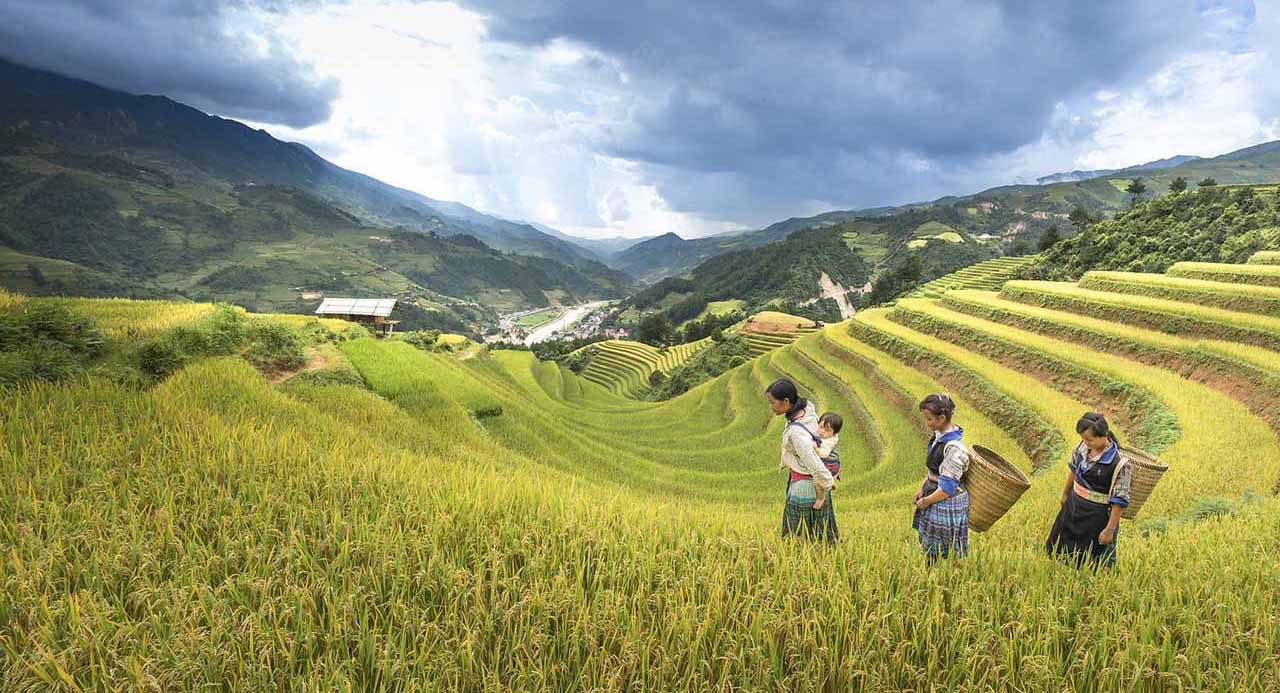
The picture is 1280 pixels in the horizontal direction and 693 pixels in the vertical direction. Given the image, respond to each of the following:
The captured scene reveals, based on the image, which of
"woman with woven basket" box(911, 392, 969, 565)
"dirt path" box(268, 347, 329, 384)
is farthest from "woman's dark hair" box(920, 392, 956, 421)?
"dirt path" box(268, 347, 329, 384)

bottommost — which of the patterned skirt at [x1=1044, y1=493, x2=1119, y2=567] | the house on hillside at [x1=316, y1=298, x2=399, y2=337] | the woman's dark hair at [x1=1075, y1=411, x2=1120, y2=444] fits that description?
the house on hillside at [x1=316, y1=298, x2=399, y2=337]

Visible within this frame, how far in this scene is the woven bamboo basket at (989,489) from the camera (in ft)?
12.6

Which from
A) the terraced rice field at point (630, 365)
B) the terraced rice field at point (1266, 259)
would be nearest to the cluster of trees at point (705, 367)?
the terraced rice field at point (630, 365)

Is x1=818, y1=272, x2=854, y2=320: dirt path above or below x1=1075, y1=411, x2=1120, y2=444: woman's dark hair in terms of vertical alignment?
above

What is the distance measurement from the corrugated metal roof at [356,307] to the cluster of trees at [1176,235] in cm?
4232

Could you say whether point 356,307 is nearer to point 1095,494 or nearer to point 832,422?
point 832,422

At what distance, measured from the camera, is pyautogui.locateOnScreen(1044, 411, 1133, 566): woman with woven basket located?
415cm

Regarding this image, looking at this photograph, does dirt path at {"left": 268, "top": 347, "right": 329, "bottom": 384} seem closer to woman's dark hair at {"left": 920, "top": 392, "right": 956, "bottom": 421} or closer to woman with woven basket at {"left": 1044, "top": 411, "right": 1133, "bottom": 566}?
woman's dark hair at {"left": 920, "top": 392, "right": 956, "bottom": 421}

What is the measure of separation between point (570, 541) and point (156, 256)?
249962 mm

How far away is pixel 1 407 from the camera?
4590mm

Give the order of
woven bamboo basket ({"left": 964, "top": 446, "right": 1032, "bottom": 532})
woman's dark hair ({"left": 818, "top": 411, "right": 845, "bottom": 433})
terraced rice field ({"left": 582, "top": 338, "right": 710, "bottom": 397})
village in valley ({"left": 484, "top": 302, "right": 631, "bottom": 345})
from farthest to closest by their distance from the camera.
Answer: village in valley ({"left": 484, "top": 302, "right": 631, "bottom": 345}), terraced rice field ({"left": 582, "top": 338, "right": 710, "bottom": 397}), woman's dark hair ({"left": 818, "top": 411, "right": 845, "bottom": 433}), woven bamboo basket ({"left": 964, "top": 446, "right": 1032, "bottom": 532})

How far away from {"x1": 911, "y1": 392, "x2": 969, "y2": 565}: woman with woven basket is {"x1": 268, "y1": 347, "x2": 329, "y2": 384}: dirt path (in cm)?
1055

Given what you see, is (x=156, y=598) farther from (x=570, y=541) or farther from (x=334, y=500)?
(x=570, y=541)

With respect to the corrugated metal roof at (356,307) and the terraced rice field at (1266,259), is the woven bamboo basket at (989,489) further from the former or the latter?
the corrugated metal roof at (356,307)
